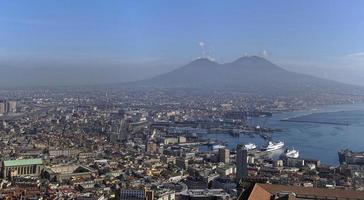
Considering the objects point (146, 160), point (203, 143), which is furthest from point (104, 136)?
point (146, 160)

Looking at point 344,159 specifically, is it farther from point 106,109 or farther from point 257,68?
point 257,68

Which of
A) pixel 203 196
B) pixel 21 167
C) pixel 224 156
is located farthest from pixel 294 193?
pixel 224 156

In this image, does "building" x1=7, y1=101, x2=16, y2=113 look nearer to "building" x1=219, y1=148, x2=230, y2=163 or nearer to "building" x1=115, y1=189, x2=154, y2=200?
"building" x1=219, y1=148, x2=230, y2=163

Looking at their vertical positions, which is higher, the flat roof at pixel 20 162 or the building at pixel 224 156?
the flat roof at pixel 20 162

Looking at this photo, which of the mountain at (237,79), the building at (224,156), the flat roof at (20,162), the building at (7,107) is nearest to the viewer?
the flat roof at (20,162)

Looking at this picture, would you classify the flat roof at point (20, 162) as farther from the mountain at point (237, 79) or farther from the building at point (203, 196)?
the mountain at point (237, 79)

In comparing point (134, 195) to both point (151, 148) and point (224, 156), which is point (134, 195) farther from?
point (151, 148)

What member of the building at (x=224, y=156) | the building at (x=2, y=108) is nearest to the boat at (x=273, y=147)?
the building at (x=224, y=156)
